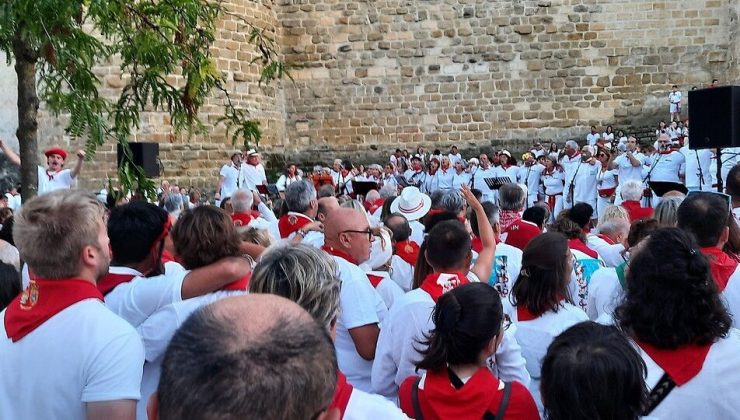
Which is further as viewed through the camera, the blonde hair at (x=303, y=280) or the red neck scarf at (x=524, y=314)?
the red neck scarf at (x=524, y=314)

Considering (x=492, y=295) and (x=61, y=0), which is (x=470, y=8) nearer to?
(x=61, y=0)

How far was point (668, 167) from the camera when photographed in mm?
14734

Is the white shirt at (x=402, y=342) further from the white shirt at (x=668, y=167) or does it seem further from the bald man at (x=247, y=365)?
the white shirt at (x=668, y=167)

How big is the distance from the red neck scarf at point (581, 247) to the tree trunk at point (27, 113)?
11.0 ft

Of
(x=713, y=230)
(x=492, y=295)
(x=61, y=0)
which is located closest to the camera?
(x=492, y=295)

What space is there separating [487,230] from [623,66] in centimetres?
1843

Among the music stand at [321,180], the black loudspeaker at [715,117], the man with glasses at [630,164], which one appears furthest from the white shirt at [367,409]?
the music stand at [321,180]

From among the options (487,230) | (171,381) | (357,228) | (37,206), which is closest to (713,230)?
(487,230)

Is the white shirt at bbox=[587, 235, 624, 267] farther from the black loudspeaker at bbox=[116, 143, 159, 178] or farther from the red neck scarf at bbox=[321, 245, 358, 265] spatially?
the black loudspeaker at bbox=[116, 143, 159, 178]

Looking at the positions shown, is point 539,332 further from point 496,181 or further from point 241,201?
point 496,181

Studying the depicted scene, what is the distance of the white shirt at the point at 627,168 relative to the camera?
15.7 metres

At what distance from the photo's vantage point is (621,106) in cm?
2194

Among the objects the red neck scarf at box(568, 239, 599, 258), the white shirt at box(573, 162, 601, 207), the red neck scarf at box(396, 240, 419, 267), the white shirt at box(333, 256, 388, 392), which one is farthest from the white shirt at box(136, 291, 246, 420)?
the white shirt at box(573, 162, 601, 207)

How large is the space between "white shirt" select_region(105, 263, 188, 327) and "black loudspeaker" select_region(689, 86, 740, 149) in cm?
877
